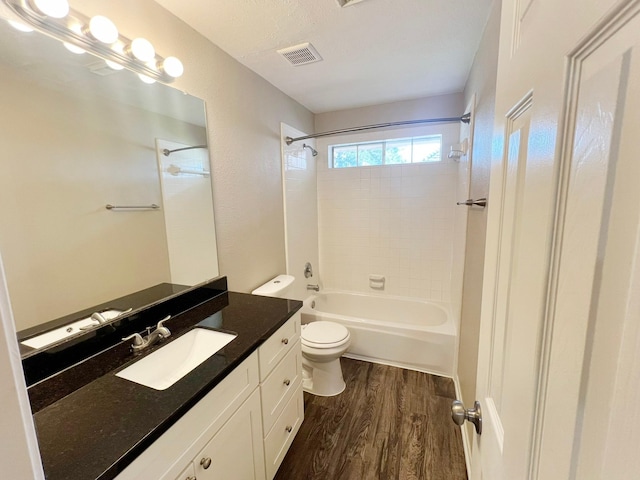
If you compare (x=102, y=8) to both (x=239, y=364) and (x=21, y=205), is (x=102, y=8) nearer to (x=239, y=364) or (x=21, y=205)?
(x=21, y=205)

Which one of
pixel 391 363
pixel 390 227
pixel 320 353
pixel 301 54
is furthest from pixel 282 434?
pixel 301 54

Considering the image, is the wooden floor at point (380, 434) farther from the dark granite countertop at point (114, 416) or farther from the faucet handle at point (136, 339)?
the faucet handle at point (136, 339)

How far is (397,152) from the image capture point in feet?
9.55

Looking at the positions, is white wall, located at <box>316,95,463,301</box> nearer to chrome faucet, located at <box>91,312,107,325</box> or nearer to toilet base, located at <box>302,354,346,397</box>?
toilet base, located at <box>302,354,346,397</box>

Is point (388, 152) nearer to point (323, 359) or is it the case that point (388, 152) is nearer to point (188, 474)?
point (323, 359)

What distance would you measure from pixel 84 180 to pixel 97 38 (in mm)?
553

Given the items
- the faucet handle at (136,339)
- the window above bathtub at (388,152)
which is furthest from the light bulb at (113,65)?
the window above bathtub at (388,152)

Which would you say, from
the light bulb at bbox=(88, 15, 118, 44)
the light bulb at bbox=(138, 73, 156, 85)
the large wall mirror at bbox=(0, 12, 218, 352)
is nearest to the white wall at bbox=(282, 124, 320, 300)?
the large wall mirror at bbox=(0, 12, 218, 352)

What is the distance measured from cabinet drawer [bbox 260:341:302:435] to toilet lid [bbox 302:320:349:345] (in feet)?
1.43

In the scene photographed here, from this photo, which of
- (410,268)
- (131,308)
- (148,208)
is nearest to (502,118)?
(148,208)

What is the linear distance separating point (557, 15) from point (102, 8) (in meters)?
1.57

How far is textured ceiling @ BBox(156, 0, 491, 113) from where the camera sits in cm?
137

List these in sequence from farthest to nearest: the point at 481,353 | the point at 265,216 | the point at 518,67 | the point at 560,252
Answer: the point at 265,216 < the point at 481,353 < the point at 518,67 < the point at 560,252

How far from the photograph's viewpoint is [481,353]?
30.3 inches
